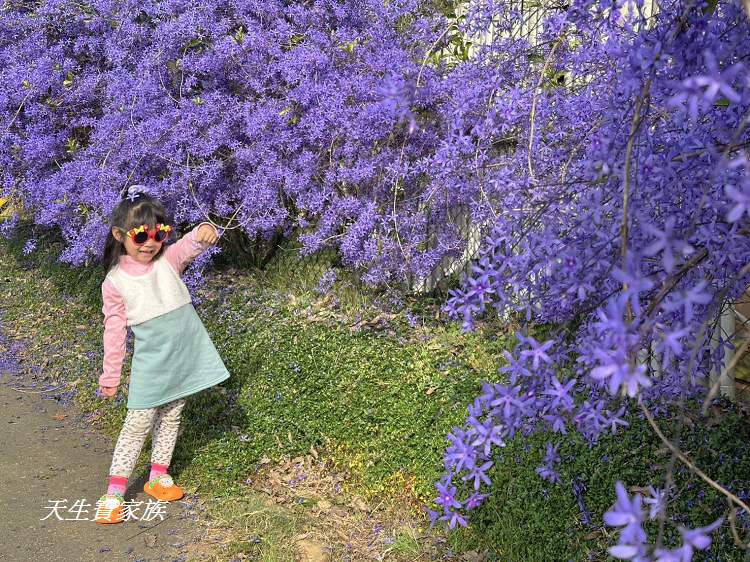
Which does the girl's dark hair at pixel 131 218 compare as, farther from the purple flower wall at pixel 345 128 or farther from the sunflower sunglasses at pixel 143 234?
the purple flower wall at pixel 345 128

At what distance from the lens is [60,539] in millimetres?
3705

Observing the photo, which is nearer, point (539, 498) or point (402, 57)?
point (539, 498)

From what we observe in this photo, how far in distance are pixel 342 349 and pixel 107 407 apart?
166 cm

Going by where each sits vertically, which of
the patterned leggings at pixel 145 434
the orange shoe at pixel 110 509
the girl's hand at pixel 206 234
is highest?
the girl's hand at pixel 206 234

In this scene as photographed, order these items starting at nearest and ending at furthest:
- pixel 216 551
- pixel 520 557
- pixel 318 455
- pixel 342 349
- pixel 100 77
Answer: pixel 520 557
pixel 216 551
pixel 318 455
pixel 342 349
pixel 100 77

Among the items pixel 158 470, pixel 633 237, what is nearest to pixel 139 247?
pixel 158 470

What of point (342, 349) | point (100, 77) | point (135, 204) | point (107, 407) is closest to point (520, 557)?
point (342, 349)

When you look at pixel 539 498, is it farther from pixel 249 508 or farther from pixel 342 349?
pixel 342 349

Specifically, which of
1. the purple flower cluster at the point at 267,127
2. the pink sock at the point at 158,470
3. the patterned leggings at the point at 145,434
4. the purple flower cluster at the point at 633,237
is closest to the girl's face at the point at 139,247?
the patterned leggings at the point at 145,434

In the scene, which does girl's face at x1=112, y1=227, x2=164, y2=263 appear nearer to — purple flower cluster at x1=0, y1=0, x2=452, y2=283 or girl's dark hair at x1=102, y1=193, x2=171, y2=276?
girl's dark hair at x1=102, y1=193, x2=171, y2=276

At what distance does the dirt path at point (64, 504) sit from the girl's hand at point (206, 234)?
133 centimetres

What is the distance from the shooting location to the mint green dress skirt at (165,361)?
157 inches

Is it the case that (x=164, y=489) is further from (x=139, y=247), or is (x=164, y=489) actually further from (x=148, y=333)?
(x=139, y=247)

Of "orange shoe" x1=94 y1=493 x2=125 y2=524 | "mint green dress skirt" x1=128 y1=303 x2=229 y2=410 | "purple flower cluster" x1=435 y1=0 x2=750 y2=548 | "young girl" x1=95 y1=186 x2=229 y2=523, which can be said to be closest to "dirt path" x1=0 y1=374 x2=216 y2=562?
"orange shoe" x1=94 y1=493 x2=125 y2=524
